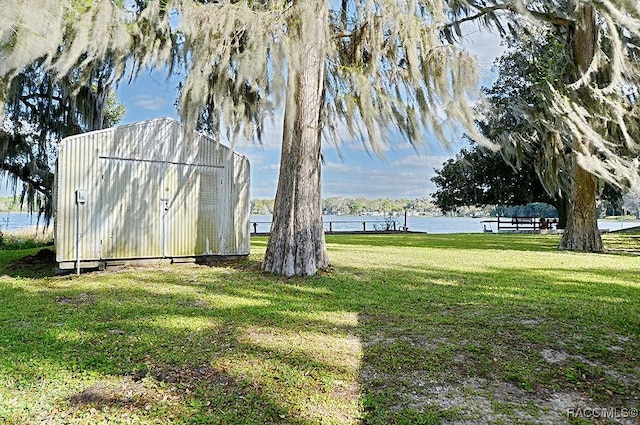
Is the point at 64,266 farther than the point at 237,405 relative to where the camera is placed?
Yes

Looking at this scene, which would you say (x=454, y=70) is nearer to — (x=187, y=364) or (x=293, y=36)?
(x=293, y=36)

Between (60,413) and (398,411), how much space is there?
1.62 m

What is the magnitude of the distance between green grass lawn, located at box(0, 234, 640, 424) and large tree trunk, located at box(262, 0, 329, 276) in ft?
2.00

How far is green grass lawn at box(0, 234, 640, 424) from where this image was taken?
7.06 feet

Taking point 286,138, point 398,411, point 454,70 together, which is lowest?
point 398,411

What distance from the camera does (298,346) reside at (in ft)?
9.97

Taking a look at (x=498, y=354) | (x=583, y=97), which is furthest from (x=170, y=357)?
(x=583, y=97)

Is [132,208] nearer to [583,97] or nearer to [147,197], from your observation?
[147,197]

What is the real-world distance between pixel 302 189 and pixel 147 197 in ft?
8.44

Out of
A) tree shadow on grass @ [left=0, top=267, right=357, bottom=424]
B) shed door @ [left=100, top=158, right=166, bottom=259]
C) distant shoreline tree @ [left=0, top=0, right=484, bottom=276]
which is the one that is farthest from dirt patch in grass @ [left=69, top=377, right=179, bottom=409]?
shed door @ [left=100, top=158, right=166, bottom=259]

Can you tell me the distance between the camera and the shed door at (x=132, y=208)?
6520 mm

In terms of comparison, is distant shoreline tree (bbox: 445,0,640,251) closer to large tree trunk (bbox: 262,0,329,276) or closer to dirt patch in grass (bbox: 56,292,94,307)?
large tree trunk (bbox: 262,0,329,276)

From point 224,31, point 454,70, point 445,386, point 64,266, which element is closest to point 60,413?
point 445,386

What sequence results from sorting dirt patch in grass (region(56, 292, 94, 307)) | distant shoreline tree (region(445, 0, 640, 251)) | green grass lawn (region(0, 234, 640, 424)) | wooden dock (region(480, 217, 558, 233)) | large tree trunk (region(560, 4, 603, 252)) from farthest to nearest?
wooden dock (region(480, 217, 558, 233))
large tree trunk (region(560, 4, 603, 252))
distant shoreline tree (region(445, 0, 640, 251))
dirt patch in grass (region(56, 292, 94, 307))
green grass lawn (region(0, 234, 640, 424))
